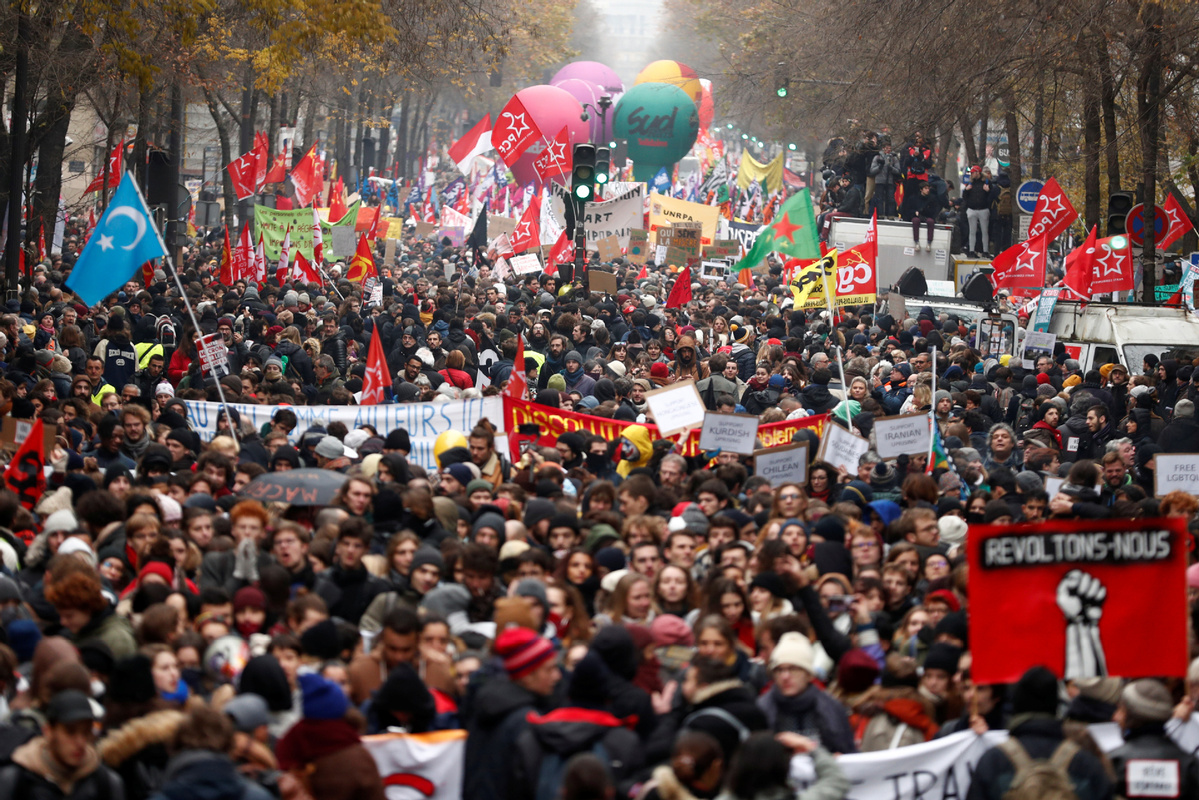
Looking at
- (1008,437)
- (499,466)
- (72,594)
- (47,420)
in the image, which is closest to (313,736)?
(72,594)

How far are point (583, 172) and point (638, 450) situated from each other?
37.8ft

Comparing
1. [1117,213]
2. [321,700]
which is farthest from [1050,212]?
[321,700]

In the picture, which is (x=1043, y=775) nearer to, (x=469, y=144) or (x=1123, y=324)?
(x=1123, y=324)

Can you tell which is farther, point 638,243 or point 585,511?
point 638,243

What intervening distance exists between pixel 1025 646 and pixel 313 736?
2.67 meters

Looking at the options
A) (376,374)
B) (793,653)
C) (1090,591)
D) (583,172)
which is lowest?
(793,653)

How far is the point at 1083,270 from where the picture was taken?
781 inches

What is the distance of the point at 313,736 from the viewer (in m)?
4.93

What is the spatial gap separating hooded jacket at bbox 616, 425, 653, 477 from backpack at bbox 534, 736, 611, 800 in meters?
5.96

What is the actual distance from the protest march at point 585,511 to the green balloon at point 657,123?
25.5 m

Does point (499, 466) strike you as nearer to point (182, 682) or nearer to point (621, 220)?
point (182, 682)

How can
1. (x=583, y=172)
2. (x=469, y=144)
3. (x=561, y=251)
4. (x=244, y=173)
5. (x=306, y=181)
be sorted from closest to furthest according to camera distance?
(x=583, y=172) → (x=561, y=251) → (x=244, y=173) → (x=469, y=144) → (x=306, y=181)

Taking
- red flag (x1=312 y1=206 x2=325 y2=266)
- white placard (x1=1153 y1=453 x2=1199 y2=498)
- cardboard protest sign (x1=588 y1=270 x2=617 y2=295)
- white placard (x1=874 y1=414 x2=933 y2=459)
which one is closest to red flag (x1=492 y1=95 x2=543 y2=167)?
red flag (x1=312 y1=206 x2=325 y2=266)

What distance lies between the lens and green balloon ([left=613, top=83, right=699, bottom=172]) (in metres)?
49.5
